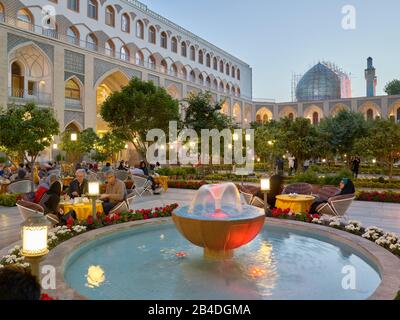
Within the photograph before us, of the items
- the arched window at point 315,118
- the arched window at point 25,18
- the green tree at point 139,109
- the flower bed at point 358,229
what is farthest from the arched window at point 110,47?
the arched window at point 315,118

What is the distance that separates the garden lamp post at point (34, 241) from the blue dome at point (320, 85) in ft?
156

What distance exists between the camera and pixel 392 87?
164ft

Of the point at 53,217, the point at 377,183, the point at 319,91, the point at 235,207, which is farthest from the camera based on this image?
the point at 319,91

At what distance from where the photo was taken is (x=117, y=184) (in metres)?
6.71

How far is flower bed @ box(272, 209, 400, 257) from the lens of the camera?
4.55m

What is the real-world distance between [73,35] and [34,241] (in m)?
23.4

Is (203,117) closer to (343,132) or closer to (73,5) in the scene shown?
(343,132)

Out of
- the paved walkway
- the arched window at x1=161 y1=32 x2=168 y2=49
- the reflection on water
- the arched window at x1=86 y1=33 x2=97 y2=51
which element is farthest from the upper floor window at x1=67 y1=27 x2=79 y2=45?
the reflection on water

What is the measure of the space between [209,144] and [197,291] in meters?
15.1

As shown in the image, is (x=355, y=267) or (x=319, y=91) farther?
(x=319, y=91)

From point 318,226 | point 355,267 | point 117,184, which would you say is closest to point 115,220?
point 117,184

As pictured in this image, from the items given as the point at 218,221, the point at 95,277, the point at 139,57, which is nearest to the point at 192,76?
the point at 139,57

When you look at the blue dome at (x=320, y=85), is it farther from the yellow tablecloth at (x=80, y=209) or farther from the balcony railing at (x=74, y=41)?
the yellow tablecloth at (x=80, y=209)

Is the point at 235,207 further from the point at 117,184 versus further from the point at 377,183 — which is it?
the point at 377,183
